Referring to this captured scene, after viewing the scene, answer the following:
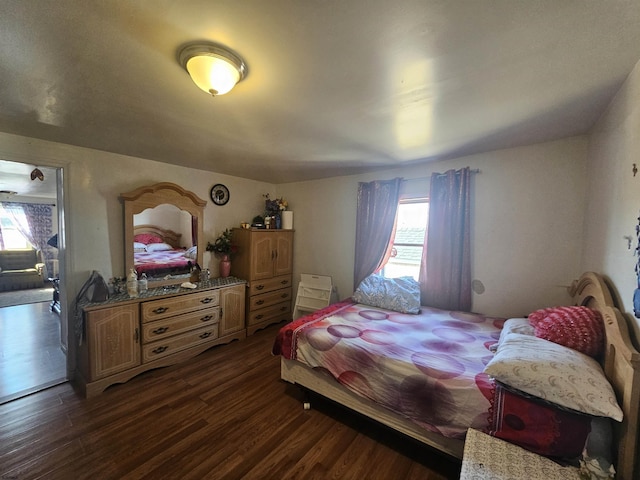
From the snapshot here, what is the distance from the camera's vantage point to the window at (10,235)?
5770mm

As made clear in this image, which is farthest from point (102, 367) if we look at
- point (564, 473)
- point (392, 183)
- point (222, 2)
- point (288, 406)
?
point (392, 183)

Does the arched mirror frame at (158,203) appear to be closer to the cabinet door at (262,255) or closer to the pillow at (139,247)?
the pillow at (139,247)

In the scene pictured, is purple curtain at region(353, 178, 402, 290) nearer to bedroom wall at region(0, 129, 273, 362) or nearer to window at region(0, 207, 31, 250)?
bedroom wall at region(0, 129, 273, 362)

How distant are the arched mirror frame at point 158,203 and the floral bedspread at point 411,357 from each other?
6.29ft

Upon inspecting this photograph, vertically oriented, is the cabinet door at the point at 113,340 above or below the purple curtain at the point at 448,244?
below

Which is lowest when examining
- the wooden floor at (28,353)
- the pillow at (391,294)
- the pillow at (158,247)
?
the wooden floor at (28,353)

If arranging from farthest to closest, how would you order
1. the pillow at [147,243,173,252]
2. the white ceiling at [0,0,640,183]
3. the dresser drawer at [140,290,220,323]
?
1. the pillow at [147,243,173,252]
2. the dresser drawer at [140,290,220,323]
3. the white ceiling at [0,0,640,183]

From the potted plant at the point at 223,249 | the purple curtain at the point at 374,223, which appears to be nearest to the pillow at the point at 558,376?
the purple curtain at the point at 374,223

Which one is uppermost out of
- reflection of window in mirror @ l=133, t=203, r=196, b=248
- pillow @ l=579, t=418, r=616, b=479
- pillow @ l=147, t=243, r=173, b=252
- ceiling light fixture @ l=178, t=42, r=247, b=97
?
ceiling light fixture @ l=178, t=42, r=247, b=97

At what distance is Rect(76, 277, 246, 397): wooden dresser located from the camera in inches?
86.7

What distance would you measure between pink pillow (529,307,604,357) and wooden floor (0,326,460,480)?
3.23ft

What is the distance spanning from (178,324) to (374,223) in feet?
8.56

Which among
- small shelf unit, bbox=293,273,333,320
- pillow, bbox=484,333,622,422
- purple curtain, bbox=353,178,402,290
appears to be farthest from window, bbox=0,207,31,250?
pillow, bbox=484,333,622,422

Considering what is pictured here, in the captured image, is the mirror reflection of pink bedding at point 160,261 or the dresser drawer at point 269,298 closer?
the mirror reflection of pink bedding at point 160,261
